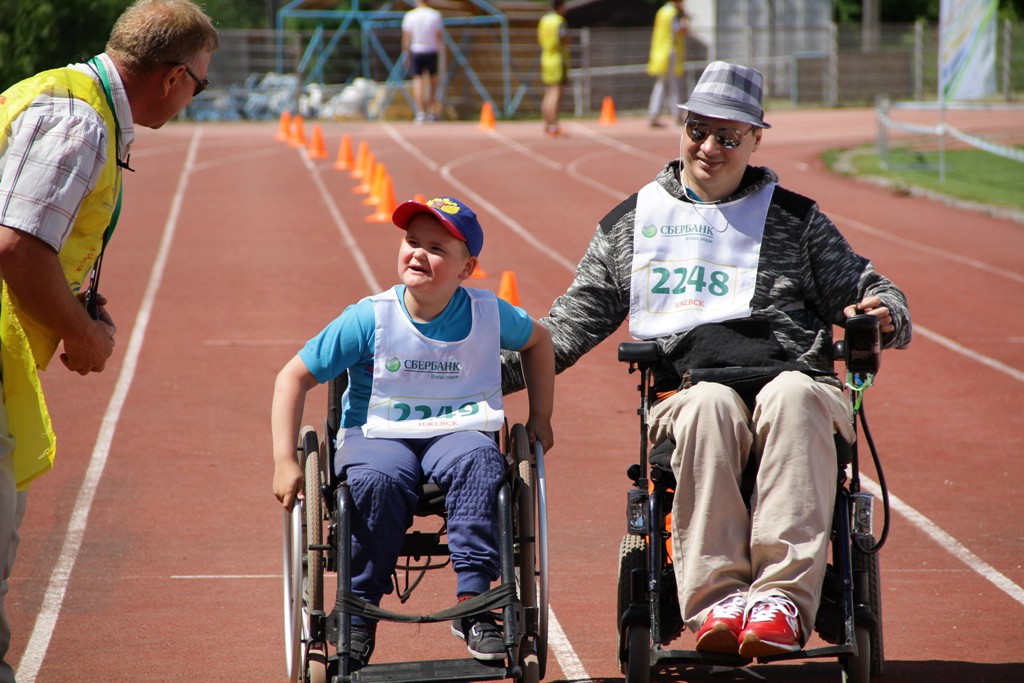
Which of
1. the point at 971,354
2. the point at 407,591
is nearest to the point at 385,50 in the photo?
the point at 971,354

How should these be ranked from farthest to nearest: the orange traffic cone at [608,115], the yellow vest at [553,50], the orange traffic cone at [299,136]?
the orange traffic cone at [608,115]
the yellow vest at [553,50]
the orange traffic cone at [299,136]

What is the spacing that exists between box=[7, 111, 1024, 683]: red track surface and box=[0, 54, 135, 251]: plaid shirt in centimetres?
181

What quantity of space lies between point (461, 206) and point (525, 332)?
43 cm

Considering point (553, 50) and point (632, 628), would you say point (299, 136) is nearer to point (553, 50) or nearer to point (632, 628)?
point (553, 50)

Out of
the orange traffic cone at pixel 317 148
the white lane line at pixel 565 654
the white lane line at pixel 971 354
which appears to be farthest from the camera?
the orange traffic cone at pixel 317 148

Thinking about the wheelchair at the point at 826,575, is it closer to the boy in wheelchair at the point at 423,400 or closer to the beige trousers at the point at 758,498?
the beige trousers at the point at 758,498

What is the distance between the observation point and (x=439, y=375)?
3.99 m

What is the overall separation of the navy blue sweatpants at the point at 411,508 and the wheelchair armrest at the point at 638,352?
1.61ft

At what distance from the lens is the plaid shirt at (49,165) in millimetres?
3076

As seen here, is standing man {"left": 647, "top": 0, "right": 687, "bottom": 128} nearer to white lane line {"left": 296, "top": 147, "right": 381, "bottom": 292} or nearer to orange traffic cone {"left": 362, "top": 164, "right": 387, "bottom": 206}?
white lane line {"left": 296, "top": 147, "right": 381, "bottom": 292}

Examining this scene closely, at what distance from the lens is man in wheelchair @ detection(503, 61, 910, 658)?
3.65 meters

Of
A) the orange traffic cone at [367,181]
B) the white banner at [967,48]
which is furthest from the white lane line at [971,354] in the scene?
the orange traffic cone at [367,181]

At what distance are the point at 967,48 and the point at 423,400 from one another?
48.6 ft

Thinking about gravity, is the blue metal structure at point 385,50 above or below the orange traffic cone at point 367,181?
above
